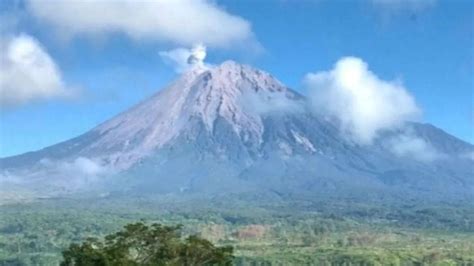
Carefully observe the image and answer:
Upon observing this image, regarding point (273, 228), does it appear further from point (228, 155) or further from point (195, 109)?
point (195, 109)

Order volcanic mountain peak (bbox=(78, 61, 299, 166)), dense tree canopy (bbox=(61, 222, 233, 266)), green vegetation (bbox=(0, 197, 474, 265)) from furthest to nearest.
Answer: volcanic mountain peak (bbox=(78, 61, 299, 166)), green vegetation (bbox=(0, 197, 474, 265)), dense tree canopy (bbox=(61, 222, 233, 266))

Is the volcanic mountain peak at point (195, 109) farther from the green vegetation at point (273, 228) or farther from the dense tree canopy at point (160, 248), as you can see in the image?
the dense tree canopy at point (160, 248)

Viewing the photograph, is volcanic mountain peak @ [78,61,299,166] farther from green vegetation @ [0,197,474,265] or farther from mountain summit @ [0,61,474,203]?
green vegetation @ [0,197,474,265]

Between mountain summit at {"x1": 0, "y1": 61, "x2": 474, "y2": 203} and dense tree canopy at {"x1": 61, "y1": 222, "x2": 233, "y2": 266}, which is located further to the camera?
mountain summit at {"x1": 0, "y1": 61, "x2": 474, "y2": 203}

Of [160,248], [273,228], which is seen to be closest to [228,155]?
[273,228]

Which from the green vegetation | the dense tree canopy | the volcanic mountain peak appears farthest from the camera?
the volcanic mountain peak

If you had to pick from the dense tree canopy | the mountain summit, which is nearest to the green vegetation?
the mountain summit

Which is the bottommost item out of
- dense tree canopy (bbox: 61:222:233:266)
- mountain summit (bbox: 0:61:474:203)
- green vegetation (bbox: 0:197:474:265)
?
dense tree canopy (bbox: 61:222:233:266)

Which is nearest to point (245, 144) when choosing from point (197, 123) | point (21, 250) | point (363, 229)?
point (197, 123)

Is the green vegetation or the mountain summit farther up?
the mountain summit
